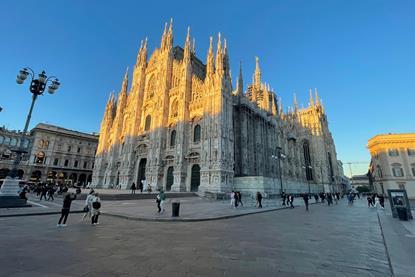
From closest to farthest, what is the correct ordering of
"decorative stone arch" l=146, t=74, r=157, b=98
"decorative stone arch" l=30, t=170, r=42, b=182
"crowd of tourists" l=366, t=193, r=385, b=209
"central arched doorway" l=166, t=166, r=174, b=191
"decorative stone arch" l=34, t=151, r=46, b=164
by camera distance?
"crowd of tourists" l=366, t=193, r=385, b=209 < "central arched doorway" l=166, t=166, r=174, b=191 < "decorative stone arch" l=146, t=74, r=157, b=98 < "decorative stone arch" l=30, t=170, r=42, b=182 < "decorative stone arch" l=34, t=151, r=46, b=164

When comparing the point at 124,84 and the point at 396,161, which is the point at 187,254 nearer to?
the point at 124,84

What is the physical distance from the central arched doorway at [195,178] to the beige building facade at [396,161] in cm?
3959

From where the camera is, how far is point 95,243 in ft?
18.4

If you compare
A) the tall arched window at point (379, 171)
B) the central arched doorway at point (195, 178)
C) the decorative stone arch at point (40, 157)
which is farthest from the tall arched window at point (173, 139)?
the tall arched window at point (379, 171)

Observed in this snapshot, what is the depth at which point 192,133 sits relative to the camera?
3139 centimetres

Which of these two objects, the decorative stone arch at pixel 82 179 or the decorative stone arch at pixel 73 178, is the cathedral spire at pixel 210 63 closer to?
the decorative stone arch at pixel 73 178

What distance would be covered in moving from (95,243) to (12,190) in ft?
41.3

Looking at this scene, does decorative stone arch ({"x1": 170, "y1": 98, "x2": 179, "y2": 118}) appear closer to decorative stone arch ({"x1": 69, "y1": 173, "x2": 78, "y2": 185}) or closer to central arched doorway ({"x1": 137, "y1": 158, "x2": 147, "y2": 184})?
central arched doorway ({"x1": 137, "y1": 158, "x2": 147, "y2": 184})

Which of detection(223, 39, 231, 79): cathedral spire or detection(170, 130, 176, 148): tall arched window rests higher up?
detection(223, 39, 231, 79): cathedral spire

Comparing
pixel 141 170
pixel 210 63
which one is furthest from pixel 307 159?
pixel 141 170

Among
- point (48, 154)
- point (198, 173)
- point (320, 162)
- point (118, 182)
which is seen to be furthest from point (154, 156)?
point (320, 162)

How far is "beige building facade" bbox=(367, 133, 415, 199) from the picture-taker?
3988cm

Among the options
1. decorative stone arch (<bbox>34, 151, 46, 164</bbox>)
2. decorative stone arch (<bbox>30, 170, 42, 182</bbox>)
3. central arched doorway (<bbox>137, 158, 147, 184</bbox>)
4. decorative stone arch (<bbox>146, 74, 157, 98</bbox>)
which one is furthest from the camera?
decorative stone arch (<bbox>34, 151, 46, 164</bbox>)

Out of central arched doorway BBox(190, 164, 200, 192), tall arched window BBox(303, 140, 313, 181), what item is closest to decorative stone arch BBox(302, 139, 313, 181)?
tall arched window BBox(303, 140, 313, 181)
